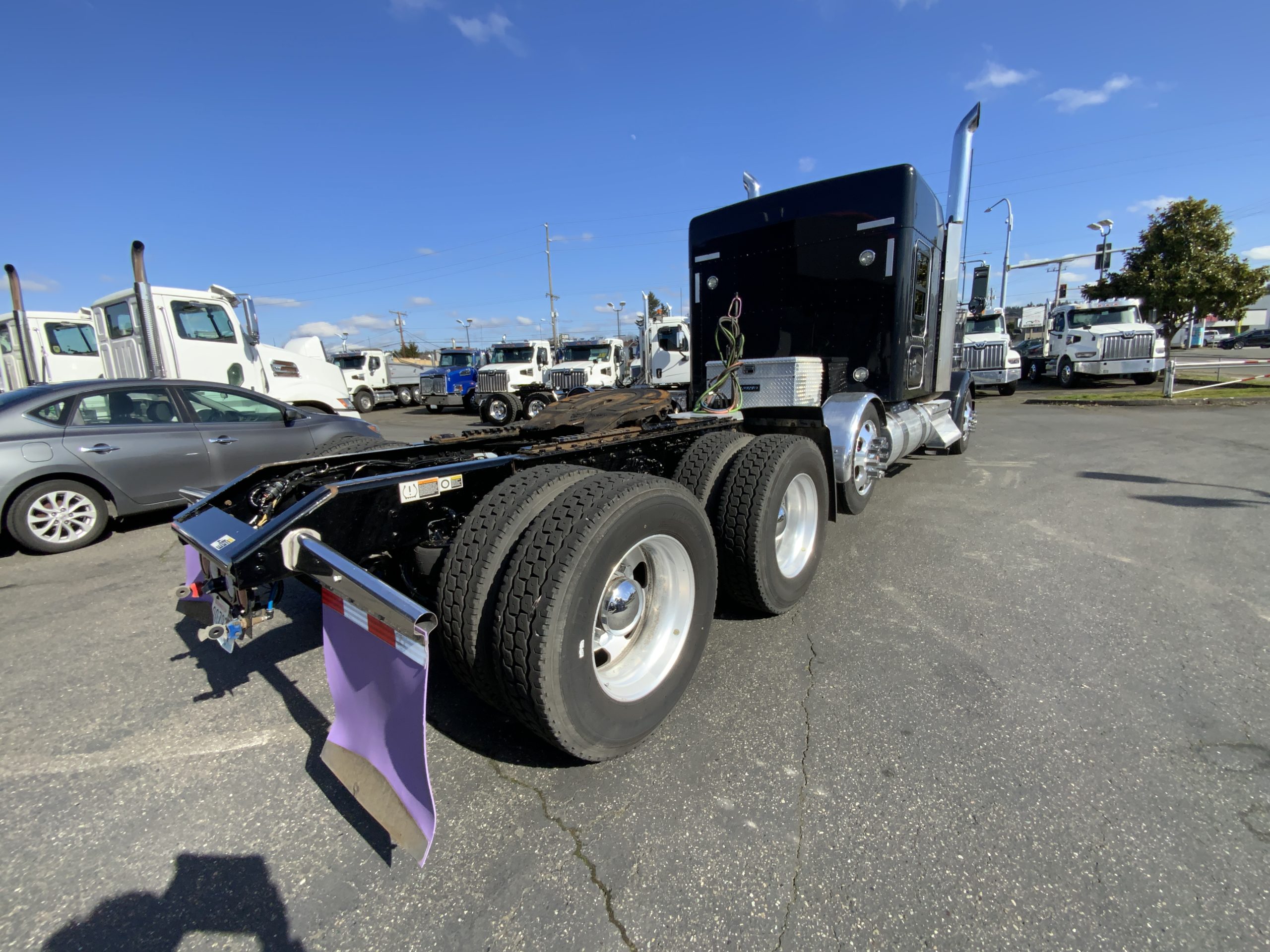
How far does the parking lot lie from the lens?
Result: 169cm

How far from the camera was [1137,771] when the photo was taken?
7.22 ft

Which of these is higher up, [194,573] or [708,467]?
[708,467]

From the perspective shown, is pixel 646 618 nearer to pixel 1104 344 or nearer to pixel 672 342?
pixel 672 342

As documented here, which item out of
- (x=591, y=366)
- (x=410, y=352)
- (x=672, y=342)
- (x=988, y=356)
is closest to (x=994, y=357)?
(x=988, y=356)

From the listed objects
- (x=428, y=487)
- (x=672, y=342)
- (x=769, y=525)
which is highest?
(x=672, y=342)

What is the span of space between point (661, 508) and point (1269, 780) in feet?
7.77

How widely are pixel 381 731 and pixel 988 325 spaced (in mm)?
22957

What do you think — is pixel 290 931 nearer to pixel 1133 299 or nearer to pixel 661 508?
pixel 661 508

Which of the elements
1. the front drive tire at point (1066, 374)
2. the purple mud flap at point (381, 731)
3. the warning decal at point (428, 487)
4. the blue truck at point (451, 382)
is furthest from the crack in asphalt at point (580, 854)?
the front drive tire at point (1066, 374)

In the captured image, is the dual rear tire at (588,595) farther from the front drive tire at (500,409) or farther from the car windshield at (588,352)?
the car windshield at (588,352)

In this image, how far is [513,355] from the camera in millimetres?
21328

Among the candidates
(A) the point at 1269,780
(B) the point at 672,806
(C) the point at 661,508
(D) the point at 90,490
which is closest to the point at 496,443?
(C) the point at 661,508

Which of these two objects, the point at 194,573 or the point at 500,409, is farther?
the point at 500,409

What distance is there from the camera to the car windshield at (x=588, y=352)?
20.2 meters
